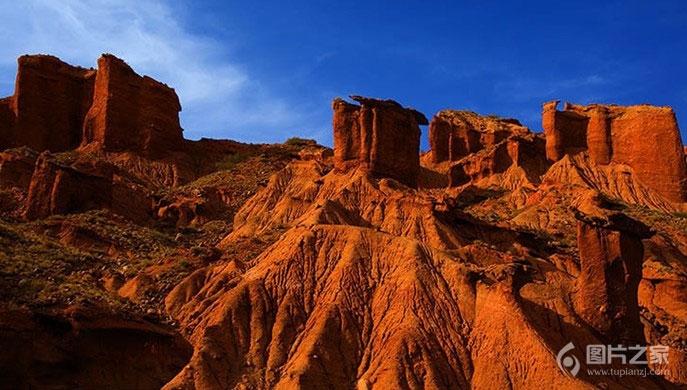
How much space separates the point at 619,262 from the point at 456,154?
4878 centimetres

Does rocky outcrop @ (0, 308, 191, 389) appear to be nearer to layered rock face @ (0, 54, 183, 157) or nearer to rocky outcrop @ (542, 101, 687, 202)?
layered rock face @ (0, 54, 183, 157)

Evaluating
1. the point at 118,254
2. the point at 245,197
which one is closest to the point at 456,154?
the point at 245,197

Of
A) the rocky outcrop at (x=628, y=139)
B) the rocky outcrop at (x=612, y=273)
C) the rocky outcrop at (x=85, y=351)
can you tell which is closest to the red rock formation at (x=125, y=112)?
the rocky outcrop at (x=628, y=139)

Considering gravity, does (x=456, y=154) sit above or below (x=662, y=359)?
above

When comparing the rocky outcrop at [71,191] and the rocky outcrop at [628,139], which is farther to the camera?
the rocky outcrop at [628,139]

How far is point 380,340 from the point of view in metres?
41.2

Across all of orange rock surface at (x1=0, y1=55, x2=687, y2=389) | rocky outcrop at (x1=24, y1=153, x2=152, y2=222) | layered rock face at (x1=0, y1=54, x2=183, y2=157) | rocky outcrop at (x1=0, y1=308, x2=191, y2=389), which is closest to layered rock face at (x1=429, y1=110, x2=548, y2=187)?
orange rock surface at (x1=0, y1=55, x2=687, y2=389)

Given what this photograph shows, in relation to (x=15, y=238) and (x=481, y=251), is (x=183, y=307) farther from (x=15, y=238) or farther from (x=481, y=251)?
(x=481, y=251)

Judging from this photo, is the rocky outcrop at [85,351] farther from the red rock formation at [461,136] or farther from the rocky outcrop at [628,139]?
the red rock formation at [461,136]

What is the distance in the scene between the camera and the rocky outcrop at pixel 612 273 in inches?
1672

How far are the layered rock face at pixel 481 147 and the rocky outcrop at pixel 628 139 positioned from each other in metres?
1.98

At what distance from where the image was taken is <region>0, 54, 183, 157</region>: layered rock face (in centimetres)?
7869

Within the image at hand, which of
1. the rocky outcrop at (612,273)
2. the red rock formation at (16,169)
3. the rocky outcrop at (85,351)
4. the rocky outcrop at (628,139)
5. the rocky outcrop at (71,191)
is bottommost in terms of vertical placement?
the rocky outcrop at (85,351)

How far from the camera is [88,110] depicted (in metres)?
81.9
